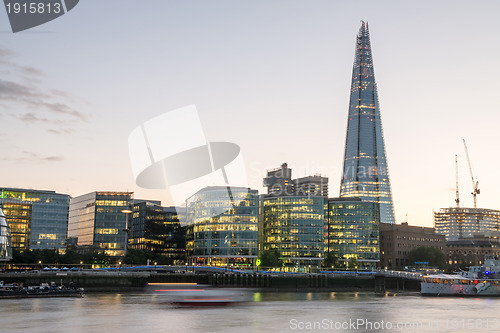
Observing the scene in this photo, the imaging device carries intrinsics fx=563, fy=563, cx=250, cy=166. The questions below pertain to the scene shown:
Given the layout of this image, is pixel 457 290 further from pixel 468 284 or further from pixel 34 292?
pixel 34 292

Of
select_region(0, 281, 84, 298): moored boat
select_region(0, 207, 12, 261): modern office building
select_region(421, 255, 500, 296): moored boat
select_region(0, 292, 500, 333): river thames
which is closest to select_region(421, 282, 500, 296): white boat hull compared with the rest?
select_region(421, 255, 500, 296): moored boat

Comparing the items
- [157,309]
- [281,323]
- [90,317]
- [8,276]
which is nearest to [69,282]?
[8,276]

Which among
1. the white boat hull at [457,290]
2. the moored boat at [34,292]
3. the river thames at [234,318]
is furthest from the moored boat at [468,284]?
the moored boat at [34,292]

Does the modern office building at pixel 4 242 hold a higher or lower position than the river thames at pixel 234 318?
higher

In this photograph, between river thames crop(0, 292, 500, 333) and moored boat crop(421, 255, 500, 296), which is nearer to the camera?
river thames crop(0, 292, 500, 333)

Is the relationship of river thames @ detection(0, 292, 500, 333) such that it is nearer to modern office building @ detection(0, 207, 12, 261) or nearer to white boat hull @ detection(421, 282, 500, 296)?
white boat hull @ detection(421, 282, 500, 296)

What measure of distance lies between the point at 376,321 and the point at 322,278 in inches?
3595

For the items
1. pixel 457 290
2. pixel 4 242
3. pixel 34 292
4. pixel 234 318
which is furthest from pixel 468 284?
pixel 4 242

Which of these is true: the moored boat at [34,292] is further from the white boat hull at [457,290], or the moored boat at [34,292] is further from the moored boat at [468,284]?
the moored boat at [468,284]

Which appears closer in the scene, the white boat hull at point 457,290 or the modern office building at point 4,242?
the white boat hull at point 457,290

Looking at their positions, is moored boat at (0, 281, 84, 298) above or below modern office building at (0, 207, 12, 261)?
below

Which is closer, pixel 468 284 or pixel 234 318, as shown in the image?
pixel 234 318

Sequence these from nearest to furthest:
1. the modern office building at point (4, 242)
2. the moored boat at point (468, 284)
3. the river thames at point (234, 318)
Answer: the river thames at point (234, 318) → the moored boat at point (468, 284) → the modern office building at point (4, 242)

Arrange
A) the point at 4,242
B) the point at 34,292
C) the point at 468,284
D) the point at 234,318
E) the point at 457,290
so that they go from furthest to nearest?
the point at 4,242
the point at 468,284
the point at 457,290
the point at 34,292
the point at 234,318
